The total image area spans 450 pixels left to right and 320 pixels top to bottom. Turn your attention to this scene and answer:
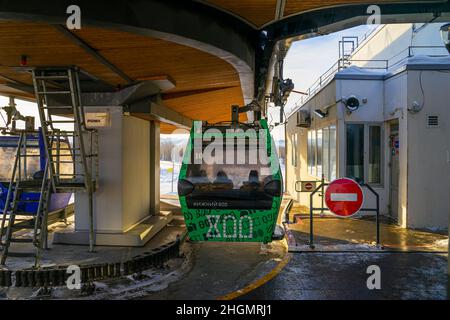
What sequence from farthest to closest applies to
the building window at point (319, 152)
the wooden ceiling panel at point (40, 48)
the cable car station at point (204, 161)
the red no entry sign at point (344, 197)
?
the building window at point (319, 152), the red no entry sign at point (344, 197), the cable car station at point (204, 161), the wooden ceiling panel at point (40, 48)

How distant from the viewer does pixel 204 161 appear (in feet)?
25.7

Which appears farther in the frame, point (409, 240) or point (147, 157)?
point (147, 157)

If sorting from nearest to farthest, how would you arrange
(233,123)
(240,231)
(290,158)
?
(240,231)
(233,123)
(290,158)

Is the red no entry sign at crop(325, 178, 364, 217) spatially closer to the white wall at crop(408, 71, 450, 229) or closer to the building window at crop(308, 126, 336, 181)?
the white wall at crop(408, 71, 450, 229)

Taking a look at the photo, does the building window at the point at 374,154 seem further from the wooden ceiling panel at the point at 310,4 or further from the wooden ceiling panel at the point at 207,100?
the wooden ceiling panel at the point at 310,4

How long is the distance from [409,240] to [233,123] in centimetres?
→ 422

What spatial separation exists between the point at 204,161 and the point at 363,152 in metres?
5.48

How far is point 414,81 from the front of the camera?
9.61 meters

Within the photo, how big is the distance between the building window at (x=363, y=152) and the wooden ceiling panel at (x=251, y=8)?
5711 millimetres

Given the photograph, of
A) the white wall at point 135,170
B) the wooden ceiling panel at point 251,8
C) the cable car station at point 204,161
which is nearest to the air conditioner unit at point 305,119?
the cable car station at point 204,161

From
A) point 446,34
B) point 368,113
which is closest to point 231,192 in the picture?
point 446,34

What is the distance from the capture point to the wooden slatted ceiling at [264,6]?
579cm
